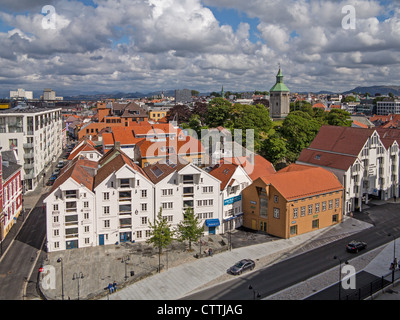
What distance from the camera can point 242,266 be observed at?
38.5m

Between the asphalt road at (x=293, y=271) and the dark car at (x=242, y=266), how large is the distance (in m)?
0.71

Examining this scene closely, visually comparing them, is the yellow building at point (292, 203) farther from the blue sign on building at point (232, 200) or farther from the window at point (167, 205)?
→ the window at point (167, 205)

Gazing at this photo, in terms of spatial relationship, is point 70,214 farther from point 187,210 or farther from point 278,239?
point 278,239

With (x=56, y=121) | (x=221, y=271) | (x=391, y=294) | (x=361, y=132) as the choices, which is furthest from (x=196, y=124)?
(x=391, y=294)

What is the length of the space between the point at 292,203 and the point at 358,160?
57.2 feet

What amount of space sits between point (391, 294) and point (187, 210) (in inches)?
937

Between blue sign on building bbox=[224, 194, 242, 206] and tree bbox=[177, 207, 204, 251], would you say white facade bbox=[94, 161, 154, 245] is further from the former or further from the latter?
blue sign on building bbox=[224, 194, 242, 206]

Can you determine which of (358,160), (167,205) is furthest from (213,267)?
(358,160)

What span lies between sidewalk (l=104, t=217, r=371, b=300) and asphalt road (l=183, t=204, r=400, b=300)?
110 cm

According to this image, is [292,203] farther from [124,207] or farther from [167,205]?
[124,207]

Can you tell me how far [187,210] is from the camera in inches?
1800

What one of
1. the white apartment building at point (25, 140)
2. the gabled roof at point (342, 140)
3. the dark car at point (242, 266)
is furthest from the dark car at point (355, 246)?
the white apartment building at point (25, 140)

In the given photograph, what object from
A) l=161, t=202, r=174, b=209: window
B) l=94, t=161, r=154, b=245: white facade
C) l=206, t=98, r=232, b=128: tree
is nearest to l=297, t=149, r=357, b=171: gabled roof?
l=161, t=202, r=174, b=209: window

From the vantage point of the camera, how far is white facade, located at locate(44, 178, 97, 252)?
43.2m
